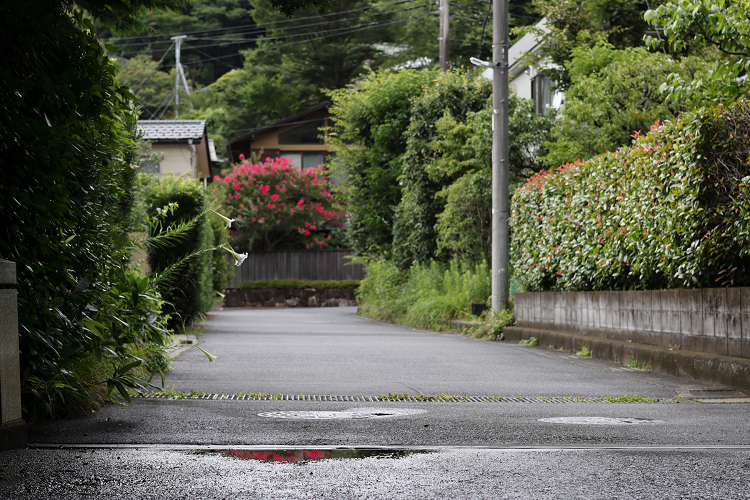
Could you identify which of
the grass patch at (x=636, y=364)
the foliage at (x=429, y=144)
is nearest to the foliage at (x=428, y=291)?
the foliage at (x=429, y=144)

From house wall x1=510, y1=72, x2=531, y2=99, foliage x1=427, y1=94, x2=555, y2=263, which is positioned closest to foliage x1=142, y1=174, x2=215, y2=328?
foliage x1=427, y1=94, x2=555, y2=263

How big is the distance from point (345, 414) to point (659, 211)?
185 inches

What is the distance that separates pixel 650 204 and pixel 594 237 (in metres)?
1.92

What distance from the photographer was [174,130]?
30.8 m

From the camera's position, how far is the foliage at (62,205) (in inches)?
180

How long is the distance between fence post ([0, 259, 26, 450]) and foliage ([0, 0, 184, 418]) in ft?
1.10

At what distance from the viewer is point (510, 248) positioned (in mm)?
15523

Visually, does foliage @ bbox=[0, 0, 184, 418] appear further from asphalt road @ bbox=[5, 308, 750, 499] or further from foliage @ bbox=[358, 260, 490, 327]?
foliage @ bbox=[358, 260, 490, 327]

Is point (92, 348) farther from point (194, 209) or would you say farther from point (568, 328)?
point (194, 209)

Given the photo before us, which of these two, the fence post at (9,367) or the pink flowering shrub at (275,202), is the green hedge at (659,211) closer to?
the fence post at (9,367)

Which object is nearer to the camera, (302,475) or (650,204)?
(302,475)

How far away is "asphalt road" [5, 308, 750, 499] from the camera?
354 centimetres

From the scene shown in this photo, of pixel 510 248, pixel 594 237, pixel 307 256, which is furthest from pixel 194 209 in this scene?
pixel 307 256

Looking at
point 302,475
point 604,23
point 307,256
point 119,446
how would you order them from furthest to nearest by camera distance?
point 307,256 → point 604,23 → point 119,446 → point 302,475
